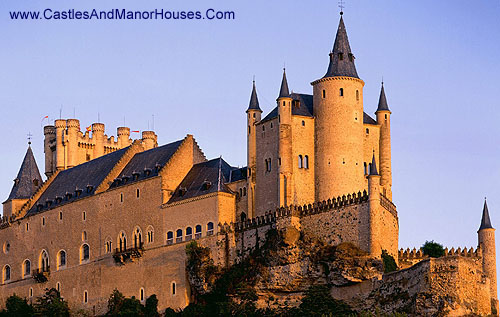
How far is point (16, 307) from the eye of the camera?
12656 cm

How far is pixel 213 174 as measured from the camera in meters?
114

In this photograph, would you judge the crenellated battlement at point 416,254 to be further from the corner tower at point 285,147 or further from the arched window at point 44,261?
the arched window at point 44,261

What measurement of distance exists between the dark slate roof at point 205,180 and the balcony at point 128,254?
533 centimetres

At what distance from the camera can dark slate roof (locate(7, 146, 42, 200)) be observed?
452 ft

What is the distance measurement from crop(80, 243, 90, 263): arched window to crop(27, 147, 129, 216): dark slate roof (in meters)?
5.31

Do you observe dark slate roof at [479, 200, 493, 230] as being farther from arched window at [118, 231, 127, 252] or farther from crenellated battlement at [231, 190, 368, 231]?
arched window at [118, 231, 127, 252]

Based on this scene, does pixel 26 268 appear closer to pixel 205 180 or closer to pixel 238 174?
pixel 205 180

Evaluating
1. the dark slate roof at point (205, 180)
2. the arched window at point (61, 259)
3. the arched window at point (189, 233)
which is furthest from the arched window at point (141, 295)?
the arched window at point (61, 259)

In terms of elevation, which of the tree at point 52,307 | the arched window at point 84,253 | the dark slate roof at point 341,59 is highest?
the dark slate roof at point 341,59

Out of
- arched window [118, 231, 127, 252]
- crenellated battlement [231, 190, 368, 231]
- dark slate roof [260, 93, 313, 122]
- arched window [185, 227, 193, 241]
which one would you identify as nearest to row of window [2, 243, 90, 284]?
arched window [118, 231, 127, 252]

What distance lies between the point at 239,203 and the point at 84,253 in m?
19.9

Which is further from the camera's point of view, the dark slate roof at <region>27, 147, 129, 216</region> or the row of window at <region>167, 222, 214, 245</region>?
the dark slate roof at <region>27, 147, 129, 216</region>

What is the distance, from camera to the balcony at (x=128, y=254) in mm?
115750

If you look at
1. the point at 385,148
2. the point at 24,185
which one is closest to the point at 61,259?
the point at 24,185
